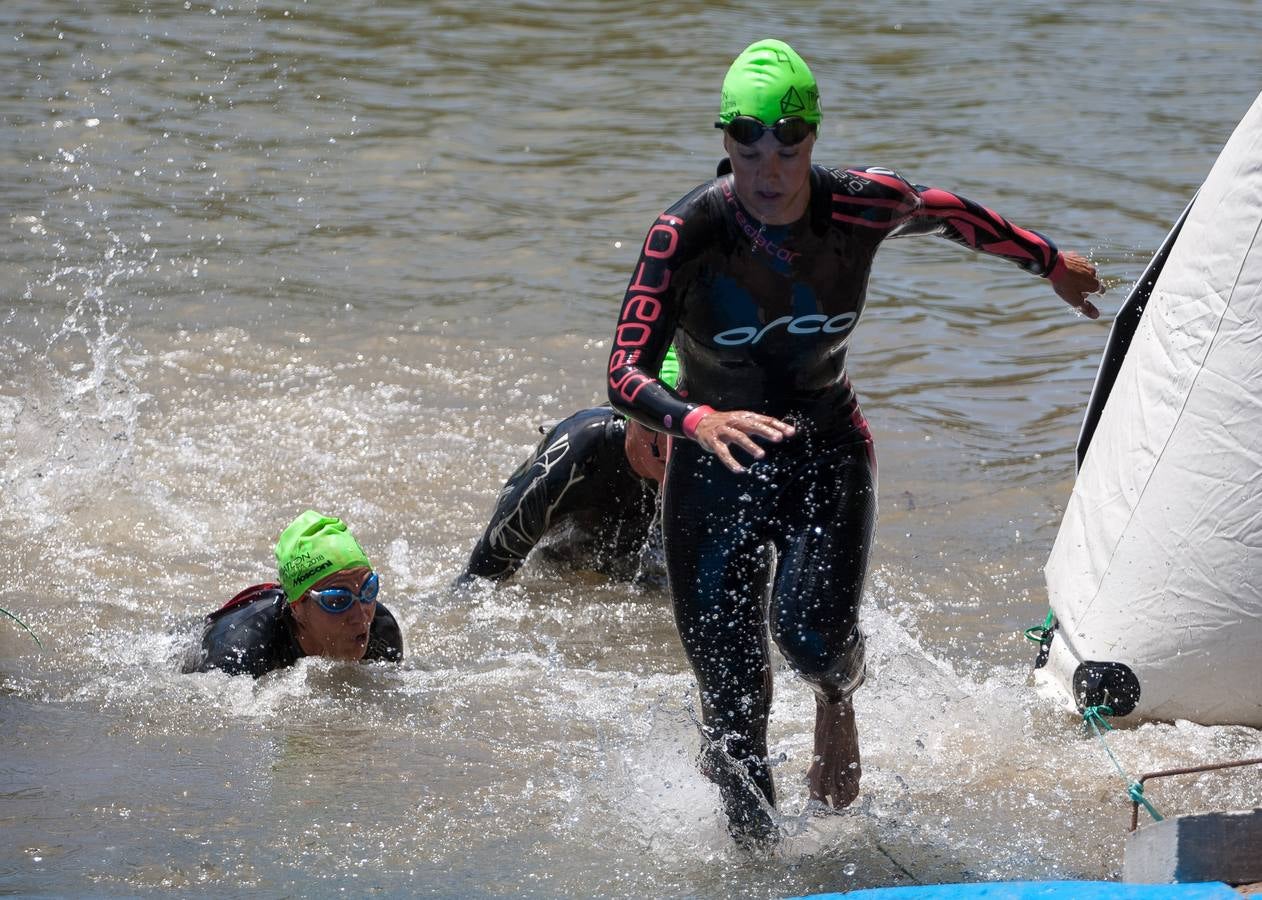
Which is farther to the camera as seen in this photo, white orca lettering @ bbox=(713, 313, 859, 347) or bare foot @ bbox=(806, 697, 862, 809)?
bare foot @ bbox=(806, 697, 862, 809)

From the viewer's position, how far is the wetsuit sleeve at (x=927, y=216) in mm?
3824

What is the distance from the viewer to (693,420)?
3455 mm

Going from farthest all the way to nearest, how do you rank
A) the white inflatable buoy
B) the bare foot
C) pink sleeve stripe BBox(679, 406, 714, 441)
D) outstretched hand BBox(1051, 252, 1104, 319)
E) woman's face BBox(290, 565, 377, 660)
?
woman's face BBox(290, 565, 377, 660)
the white inflatable buoy
outstretched hand BBox(1051, 252, 1104, 319)
the bare foot
pink sleeve stripe BBox(679, 406, 714, 441)

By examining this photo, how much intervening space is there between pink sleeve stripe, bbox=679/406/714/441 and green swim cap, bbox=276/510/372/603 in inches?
82.4

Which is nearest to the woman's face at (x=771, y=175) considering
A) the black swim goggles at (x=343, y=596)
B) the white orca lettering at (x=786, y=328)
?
the white orca lettering at (x=786, y=328)

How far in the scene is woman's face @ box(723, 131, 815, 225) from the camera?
362 centimetres

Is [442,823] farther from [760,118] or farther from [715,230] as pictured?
[760,118]

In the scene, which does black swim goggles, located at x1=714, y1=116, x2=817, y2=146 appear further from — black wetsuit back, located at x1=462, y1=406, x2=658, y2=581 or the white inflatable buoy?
black wetsuit back, located at x1=462, y1=406, x2=658, y2=581

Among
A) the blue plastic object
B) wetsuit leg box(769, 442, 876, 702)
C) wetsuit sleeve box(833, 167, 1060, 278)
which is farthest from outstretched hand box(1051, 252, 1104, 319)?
the blue plastic object

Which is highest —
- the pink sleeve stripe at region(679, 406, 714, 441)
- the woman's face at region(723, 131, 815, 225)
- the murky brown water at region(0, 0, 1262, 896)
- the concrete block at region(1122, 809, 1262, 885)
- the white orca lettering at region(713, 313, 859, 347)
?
the woman's face at region(723, 131, 815, 225)

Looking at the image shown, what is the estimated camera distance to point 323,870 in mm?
3967

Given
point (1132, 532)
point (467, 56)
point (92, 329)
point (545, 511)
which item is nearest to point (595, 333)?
point (92, 329)

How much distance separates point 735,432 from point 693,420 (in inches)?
5.8

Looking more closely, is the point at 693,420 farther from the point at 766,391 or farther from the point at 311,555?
the point at 311,555
